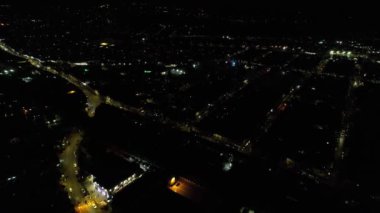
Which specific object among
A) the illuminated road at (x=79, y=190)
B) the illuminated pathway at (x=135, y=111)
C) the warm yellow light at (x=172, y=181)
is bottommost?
the illuminated pathway at (x=135, y=111)

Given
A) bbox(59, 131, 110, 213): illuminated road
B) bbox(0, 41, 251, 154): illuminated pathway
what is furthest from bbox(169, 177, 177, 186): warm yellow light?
bbox(0, 41, 251, 154): illuminated pathway

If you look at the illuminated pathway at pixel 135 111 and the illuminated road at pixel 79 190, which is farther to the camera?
the illuminated pathway at pixel 135 111

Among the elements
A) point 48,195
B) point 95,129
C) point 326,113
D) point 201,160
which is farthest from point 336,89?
point 48,195

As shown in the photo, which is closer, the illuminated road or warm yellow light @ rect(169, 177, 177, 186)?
the illuminated road

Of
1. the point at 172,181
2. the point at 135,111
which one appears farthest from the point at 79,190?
the point at 135,111

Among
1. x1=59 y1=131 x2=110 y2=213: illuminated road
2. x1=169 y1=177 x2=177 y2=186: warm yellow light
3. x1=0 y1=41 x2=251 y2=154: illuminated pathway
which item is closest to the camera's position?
x1=59 y1=131 x2=110 y2=213: illuminated road

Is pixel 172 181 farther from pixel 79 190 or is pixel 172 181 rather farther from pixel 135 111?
pixel 135 111

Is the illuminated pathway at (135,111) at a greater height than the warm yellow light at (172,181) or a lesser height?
lesser

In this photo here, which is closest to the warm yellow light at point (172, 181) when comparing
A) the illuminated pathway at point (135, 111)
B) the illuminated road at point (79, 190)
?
the illuminated road at point (79, 190)

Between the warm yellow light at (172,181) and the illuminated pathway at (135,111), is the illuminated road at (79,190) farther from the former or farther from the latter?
the illuminated pathway at (135,111)

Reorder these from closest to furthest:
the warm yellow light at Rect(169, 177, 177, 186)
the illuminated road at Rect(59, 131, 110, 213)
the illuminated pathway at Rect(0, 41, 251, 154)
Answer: the illuminated road at Rect(59, 131, 110, 213) < the warm yellow light at Rect(169, 177, 177, 186) < the illuminated pathway at Rect(0, 41, 251, 154)

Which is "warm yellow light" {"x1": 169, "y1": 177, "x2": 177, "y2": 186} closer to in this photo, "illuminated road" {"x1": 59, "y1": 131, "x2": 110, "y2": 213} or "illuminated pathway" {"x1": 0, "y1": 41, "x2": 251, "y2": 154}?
"illuminated road" {"x1": 59, "y1": 131, "x2": 110, "y2": 213}
